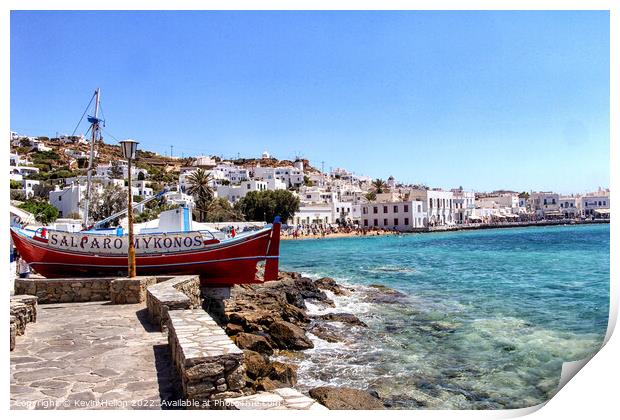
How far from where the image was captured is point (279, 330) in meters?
9.62

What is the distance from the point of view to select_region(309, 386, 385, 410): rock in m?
5.58

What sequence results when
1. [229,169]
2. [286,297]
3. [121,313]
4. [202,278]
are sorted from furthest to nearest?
[229,169] → [286,297] → [202,278] → [121,313]

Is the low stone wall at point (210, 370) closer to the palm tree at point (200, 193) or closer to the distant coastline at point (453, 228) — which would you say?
the palm tree at point (200, 193)

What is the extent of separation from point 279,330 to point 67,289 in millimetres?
4092

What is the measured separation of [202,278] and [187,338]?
22.6ft

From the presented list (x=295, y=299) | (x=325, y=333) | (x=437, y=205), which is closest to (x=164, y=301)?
(x=325, y=333)

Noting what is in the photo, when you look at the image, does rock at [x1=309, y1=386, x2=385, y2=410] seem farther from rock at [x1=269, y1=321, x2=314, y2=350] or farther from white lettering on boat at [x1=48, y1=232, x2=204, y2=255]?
white lettering on boat at [x1=48, y1=232, x2=204, y2=255]

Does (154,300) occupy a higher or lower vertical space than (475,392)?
higher

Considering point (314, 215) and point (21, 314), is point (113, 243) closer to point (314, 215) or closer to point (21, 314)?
point (21, 314)

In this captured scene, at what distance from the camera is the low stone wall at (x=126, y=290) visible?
24.1 feet

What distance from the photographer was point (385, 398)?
6.80 meters
